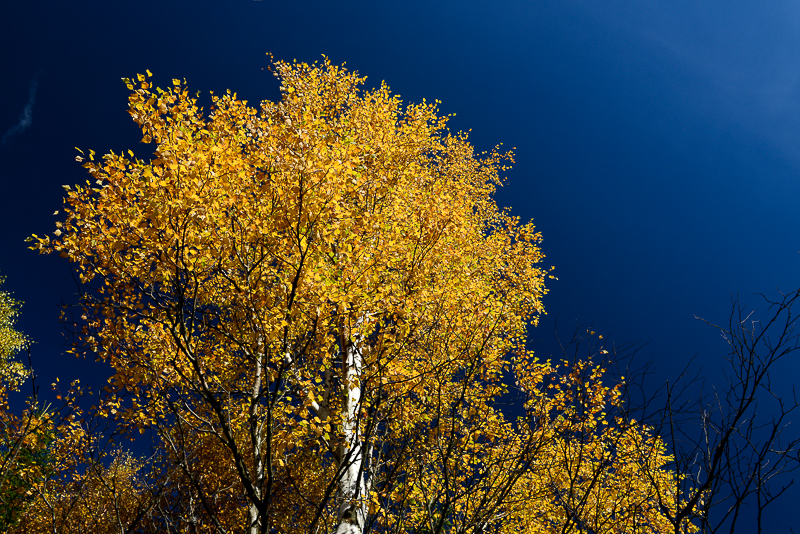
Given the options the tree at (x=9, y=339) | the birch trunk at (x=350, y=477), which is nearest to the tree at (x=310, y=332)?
the birch trunk at (x=350, y=477)

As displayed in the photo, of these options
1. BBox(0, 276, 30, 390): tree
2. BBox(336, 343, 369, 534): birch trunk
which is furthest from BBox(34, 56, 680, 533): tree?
BBox(0, 276, 30, 390): tree

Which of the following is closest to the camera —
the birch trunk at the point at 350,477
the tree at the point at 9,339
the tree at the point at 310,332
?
the tree at the point at 310,332

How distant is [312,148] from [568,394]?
7348mm

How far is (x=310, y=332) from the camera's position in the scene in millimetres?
5234

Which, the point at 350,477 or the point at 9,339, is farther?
the point at 9,339

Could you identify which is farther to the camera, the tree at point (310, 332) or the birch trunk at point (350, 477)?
the birch trunk at point (350, 477)

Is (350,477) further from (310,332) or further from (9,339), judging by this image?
(9,339)

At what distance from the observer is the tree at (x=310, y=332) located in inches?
159

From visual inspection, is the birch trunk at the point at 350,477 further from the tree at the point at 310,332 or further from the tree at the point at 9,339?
the tree at the point at 9,339

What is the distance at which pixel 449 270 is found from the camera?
903 centimetres

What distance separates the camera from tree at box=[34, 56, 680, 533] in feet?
13.3

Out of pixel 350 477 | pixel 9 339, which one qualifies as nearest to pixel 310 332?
pixel 350 477

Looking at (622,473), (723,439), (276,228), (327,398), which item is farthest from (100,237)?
(622,473)

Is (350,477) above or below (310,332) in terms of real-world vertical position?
below
